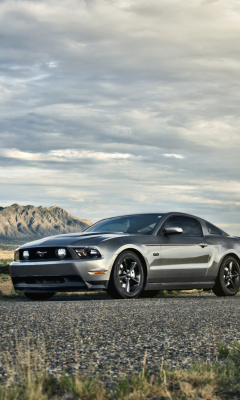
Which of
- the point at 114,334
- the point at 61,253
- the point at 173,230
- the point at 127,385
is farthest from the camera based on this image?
the point at 173,230

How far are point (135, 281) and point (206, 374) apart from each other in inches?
224

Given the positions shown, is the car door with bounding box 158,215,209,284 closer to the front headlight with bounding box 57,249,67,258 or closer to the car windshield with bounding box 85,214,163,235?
the car windshield with bounding box 85,214,163,235

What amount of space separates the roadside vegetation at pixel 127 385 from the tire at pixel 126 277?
5.13 metres

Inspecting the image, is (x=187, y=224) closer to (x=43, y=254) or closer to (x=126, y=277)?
(x=126, y=277)

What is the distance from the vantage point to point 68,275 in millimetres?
8922

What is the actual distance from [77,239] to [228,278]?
143 inches

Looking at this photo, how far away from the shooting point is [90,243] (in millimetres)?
9000

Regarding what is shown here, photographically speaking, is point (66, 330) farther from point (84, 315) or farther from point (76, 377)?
→ point (76, 377)

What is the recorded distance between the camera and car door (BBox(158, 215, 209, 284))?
9.88 m

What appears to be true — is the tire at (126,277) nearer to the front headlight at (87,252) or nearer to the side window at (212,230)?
the front headlight at (87,252)

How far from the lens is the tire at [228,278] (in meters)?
10.9

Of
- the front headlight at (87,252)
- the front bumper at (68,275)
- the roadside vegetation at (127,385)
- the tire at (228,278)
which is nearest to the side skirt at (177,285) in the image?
the tire at (228,278)

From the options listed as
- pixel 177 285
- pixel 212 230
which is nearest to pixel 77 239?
pixel 177 285

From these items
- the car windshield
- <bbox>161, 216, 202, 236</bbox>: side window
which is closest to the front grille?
the car windshield
